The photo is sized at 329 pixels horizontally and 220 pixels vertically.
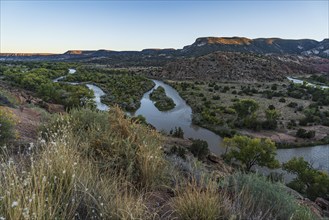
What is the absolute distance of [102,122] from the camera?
24.6 feet

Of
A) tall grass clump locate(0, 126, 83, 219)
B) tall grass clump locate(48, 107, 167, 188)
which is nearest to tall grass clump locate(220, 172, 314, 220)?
tall grass clump locate(48, 107, 167, 188)

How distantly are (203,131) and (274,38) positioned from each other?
18670cm

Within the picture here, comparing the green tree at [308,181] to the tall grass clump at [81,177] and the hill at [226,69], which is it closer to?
the tall grass clump at [81,177]

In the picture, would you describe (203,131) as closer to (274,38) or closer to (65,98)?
(65,98)

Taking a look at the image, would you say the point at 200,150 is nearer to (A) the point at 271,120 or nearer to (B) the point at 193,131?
(B) the point at 193,131

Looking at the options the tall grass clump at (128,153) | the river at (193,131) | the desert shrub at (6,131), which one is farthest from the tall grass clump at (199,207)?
the river at (193,131)

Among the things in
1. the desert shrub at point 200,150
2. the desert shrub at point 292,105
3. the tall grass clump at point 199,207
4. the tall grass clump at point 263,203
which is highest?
the tall grass clump at point 199,207

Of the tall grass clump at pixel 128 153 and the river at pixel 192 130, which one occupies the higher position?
the tall grass clump at pixel 128 153

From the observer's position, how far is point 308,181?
18500mm

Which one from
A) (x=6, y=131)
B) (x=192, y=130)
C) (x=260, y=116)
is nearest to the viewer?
(x=6, y=131)

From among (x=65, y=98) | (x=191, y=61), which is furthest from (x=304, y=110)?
(x=191, y=61)

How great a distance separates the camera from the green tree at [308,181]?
1659 cm

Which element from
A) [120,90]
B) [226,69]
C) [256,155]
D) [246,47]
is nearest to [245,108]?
[256,155]

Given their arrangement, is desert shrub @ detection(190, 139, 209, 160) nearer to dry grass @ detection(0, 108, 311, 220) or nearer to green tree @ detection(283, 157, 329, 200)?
green tree @ detection(283, 157, 329, 200)
